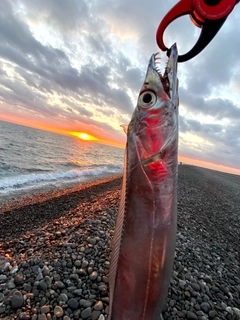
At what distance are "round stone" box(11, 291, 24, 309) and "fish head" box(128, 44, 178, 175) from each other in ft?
9.35

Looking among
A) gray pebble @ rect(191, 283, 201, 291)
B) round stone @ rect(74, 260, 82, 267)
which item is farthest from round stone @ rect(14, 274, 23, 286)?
gray pebble @ rect(191, 283, 201, 291)

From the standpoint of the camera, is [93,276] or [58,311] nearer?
[58,311]

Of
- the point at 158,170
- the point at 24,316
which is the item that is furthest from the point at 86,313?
the point at 158,170

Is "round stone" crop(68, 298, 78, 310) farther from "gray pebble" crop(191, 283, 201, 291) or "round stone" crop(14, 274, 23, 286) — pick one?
"gray pebble" crop(191, 283, 201, 291)

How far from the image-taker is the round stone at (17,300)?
283 centimetres

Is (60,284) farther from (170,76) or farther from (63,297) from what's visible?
(170,76)

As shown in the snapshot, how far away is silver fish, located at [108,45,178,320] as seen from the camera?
4.69ft

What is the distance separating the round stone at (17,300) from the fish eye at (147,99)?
3.20 metres

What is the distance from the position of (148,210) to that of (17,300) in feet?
9.06

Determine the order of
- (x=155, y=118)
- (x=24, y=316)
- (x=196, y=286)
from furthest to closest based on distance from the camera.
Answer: (x=196, y=286)
(x=24, y=316)
(x=155, y=118)

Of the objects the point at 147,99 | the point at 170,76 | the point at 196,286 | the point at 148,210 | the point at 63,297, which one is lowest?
the point at 63,297

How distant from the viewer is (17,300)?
288cm

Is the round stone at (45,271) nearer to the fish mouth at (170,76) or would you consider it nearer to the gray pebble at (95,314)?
the gray pebble at (95,314)

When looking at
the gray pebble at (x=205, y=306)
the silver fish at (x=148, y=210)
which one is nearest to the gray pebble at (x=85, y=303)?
Answer: the silver fish at (x=148, y=210)
